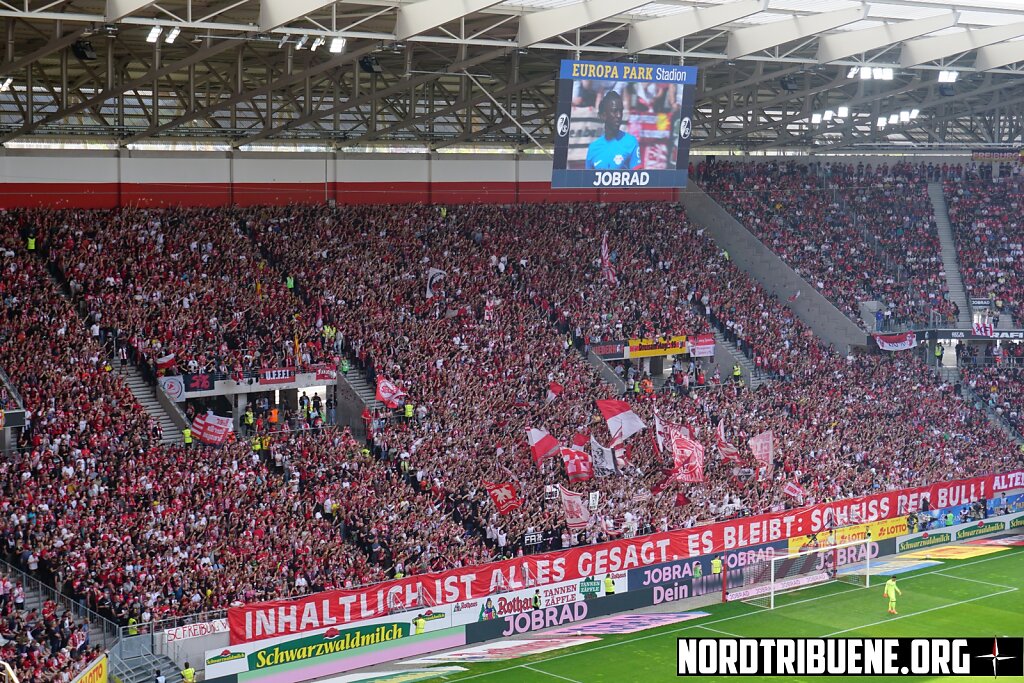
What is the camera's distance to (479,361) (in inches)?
1572

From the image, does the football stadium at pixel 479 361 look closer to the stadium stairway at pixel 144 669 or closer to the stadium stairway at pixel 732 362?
the stadium stairway at pixel 144 669

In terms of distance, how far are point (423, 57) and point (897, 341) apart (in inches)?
811

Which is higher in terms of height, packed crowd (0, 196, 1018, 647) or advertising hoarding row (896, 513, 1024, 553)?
packed crowd (0, 196, 1018, 647)

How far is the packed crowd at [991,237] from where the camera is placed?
53.8m

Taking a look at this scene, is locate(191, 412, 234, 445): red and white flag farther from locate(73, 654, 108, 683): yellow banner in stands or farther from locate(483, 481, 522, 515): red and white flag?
locate(73, 654, 108, 683): yellow banner in stands

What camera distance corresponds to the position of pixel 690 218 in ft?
175

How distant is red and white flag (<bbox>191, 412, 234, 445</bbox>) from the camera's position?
110ft

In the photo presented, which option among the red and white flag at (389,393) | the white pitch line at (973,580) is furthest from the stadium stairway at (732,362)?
the red and white flag at (389,393)

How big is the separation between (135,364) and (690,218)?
2510 centimetres

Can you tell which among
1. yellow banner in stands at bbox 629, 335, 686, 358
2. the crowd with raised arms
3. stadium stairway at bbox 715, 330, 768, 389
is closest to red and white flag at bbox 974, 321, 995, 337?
stadium stairway at bbox 715, 330, 768, 389

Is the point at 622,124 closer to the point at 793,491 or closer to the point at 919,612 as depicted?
the point at 793,491

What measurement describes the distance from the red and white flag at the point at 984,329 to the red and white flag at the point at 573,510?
A: 75.4ft

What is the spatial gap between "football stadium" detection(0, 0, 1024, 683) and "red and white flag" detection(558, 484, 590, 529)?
0.19 metres

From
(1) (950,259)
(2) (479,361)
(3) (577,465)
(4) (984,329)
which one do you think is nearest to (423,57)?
(2) (479,361)
